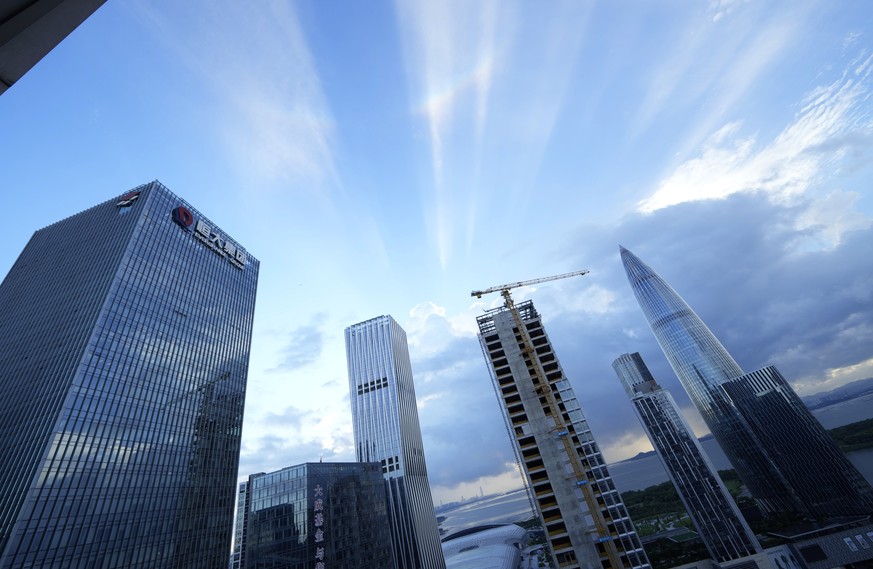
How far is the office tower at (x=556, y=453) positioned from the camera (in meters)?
80.2

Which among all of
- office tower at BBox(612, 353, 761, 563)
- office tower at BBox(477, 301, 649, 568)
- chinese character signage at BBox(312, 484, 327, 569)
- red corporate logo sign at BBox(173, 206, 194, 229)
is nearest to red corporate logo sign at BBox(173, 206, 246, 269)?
red corporate logo sign at BBox(173, 206, 194, 229)

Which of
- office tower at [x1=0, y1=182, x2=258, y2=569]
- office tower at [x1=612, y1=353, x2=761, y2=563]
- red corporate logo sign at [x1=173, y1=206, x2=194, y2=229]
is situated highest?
red corporate logo sign at [x1=173, y1=206, x2=194, y2=229]

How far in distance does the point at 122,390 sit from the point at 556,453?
99.9 m

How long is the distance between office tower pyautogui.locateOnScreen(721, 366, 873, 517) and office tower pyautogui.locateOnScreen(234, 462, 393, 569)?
169 metres

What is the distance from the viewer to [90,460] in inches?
3132

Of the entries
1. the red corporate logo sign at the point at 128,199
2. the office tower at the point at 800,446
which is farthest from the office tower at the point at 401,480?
the office tower at the point at 800,446

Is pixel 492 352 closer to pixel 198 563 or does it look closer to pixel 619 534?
pixel 619 534

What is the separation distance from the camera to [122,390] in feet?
294

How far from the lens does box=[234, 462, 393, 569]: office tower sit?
328ft

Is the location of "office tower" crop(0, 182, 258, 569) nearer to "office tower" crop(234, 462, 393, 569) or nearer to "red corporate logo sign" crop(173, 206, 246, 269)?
"red corporate logo sign" crop(173, 206, 246, 269)

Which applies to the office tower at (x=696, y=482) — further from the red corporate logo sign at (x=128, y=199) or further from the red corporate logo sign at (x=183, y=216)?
the red corporate logo sign at (x=128, y=199)

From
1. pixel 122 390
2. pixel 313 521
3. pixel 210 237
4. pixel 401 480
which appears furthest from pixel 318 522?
pixel 210 237

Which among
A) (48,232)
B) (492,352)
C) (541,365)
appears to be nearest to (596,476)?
(541,365)

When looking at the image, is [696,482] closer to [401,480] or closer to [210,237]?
[401,480]
